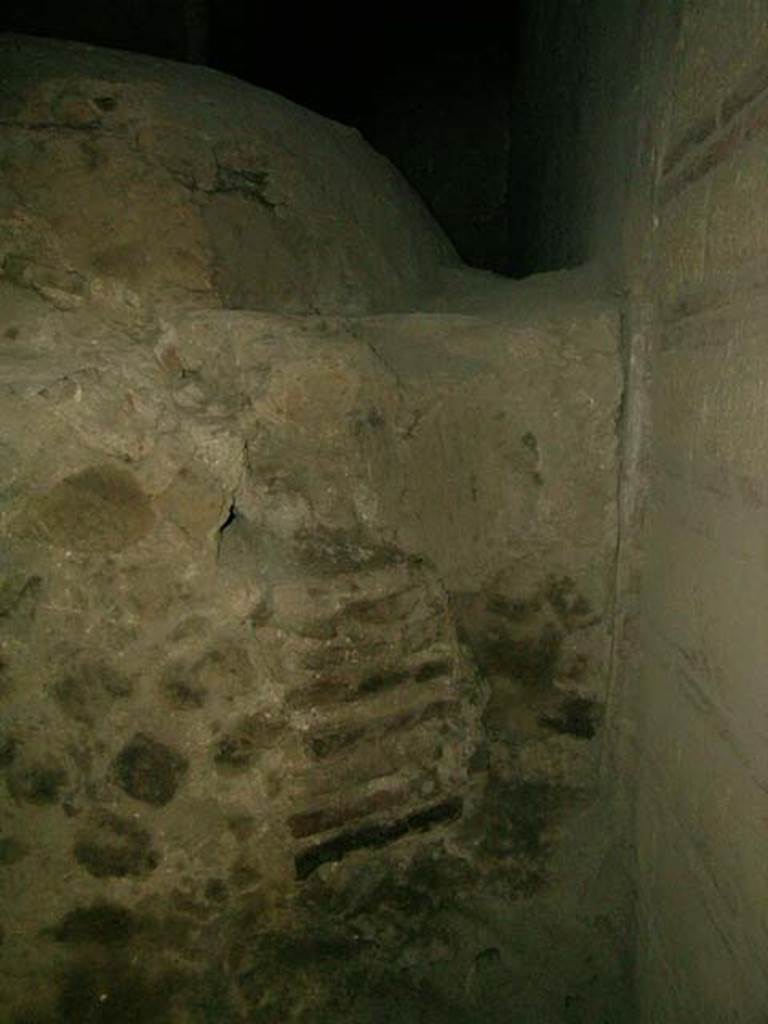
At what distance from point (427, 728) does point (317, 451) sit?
24.7 inches

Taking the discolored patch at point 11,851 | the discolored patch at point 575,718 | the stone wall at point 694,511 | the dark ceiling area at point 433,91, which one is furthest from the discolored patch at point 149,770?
the dark ceiling area at point 433,91

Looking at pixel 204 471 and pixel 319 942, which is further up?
pixel 204 471

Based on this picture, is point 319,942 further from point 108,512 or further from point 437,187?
point 437,187

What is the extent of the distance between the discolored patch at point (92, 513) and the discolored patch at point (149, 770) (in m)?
0.38

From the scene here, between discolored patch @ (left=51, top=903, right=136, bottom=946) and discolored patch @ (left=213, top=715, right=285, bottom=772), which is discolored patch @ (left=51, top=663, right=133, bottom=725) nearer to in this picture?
discolored patch @ (left=213, top=715, right=285, bottom=772)

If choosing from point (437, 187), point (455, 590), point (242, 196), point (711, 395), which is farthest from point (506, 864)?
point (437, 187)

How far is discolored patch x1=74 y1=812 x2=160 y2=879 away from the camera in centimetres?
145

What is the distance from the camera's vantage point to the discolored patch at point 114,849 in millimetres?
1453

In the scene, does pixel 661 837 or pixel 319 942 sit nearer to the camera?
pixel 661 837

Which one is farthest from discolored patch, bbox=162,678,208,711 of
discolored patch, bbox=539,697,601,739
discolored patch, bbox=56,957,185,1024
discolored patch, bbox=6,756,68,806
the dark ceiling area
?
the dark ceiling area

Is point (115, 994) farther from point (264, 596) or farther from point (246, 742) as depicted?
point (264, 596)

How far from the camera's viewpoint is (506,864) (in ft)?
5.57

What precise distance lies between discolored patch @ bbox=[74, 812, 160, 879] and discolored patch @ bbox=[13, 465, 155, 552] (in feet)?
1.74

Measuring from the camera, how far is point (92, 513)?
1390mm
